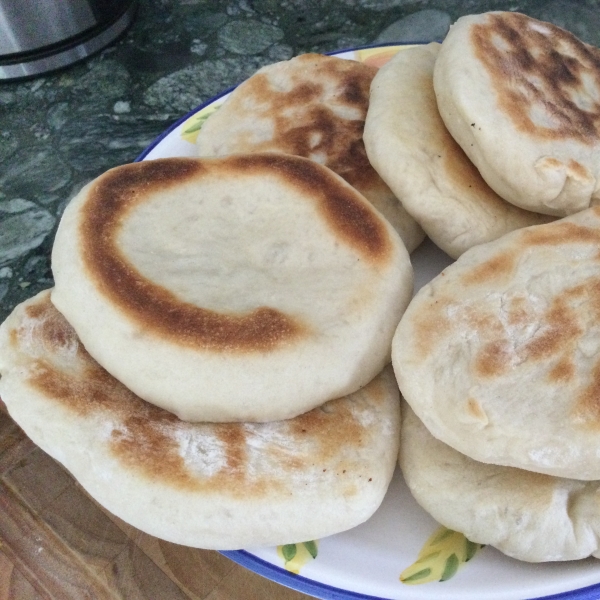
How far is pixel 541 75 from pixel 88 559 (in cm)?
172

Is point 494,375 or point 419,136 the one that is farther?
point 419,136

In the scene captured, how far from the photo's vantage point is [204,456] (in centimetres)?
129

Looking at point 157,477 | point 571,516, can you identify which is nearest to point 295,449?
point 157,477

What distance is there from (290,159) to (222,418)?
681mm

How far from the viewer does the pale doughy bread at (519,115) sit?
60.8 inches

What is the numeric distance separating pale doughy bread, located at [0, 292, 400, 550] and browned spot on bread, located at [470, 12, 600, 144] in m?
0.78

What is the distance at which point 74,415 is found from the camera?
133 cm

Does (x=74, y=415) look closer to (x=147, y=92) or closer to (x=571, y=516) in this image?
(x=571, y=516)

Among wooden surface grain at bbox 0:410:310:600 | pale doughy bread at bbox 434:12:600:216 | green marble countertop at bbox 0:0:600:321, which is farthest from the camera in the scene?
green marble countertop at bbox 0:0:600:321

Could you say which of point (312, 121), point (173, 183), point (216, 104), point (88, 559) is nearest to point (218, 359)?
point (173, 183)

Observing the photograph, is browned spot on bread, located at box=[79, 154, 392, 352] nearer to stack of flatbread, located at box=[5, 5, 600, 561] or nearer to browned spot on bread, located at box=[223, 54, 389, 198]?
stack of flatbread, located at box=[5, 5, 600, 561]

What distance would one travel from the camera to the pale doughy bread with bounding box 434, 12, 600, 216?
1544 mm

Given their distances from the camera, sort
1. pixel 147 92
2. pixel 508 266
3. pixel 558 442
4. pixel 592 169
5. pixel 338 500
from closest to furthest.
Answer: pixel 558 442 → pixel 338 500 → pixel 508 266 → pixel 592 169 → pixel 147 92

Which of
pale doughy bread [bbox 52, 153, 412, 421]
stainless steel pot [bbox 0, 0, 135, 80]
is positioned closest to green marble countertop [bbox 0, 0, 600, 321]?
stainless steel pot [bbox 0, 0, 135, 80]
